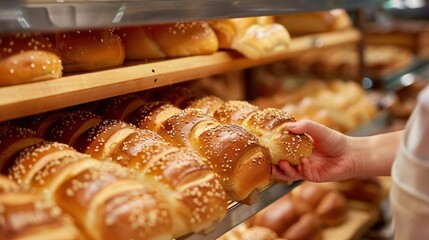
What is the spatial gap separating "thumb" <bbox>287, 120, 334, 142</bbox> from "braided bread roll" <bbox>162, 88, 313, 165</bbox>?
17 millimetres

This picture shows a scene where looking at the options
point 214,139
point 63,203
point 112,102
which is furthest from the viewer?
point 112,102

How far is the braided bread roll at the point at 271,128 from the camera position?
166 centimetres

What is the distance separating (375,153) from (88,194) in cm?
117

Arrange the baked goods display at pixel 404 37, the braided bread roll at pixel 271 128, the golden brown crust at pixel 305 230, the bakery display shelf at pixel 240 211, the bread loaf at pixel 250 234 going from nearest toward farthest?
the bakery display shelf at pixel 240 211
the braided bread roll at pixel 271 128
the bread loaf at pixel 250 234
the golden brown crust at pixel 305 230
the baked goods display at pixel 404 37

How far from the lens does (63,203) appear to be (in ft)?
3.77

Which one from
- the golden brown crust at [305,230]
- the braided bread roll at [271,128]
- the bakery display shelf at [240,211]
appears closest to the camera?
the bakery display shelf at [240,211]

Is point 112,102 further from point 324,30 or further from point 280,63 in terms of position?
point 280,63

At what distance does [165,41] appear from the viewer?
5.73 ft

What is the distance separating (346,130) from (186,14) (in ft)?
4.78

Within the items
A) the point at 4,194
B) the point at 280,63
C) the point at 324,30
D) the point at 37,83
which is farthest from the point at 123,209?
the point at 280,63

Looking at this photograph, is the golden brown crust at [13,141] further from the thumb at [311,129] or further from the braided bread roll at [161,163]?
the thumb at [311,129]

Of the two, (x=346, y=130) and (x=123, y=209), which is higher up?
(x=123, y=209)

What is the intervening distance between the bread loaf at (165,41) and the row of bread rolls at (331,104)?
88cm

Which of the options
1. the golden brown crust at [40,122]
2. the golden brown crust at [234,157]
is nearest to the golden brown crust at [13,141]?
the golden brown crust at [40,122]
